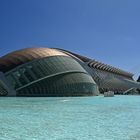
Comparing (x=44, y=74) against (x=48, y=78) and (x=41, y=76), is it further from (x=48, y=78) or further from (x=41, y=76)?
(x=48, y=78)

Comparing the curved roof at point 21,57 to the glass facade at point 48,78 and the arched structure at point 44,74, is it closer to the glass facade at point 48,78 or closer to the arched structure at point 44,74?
the arched structure at point 44,74

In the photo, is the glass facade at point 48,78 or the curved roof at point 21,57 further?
the curved roof at point 21,57

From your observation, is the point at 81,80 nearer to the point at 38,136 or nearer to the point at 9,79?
the point at 9,79

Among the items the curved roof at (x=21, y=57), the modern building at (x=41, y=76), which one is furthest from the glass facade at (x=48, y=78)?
the curved roof at (x=21, y=57)

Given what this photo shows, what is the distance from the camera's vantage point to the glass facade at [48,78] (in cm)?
5034

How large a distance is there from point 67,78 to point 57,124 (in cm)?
3933

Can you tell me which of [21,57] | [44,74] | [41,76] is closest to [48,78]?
[44,74]

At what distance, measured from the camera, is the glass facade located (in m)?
50.3

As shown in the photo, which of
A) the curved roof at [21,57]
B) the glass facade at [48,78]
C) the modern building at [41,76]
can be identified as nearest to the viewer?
the glass facade at [48,78]

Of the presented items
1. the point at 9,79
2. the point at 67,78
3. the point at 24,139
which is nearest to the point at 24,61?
the point at 9,79

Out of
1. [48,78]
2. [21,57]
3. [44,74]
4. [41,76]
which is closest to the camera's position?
[41,76]

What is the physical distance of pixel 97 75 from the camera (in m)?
92.3

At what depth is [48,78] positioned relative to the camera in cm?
5166

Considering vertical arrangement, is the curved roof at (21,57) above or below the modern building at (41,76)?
above
